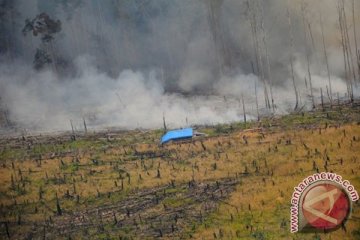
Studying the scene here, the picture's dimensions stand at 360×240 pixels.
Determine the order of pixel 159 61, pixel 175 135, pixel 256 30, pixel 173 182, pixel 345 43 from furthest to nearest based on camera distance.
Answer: pixel 256 30
pixel 345 43
pixel 159 61
pixel 175 135
pixel 173 182

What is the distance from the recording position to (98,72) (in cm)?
1527

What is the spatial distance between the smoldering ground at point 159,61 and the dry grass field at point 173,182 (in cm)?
141

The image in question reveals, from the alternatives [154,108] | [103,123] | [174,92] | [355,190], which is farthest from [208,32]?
[355,190]

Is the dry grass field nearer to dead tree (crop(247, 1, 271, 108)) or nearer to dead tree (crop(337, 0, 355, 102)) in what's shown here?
dead tree (crop(337, 0, 355, 102))

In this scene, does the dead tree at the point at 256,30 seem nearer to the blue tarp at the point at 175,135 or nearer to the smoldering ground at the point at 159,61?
the smoldering ground at the point at 159,61

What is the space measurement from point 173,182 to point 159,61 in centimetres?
573

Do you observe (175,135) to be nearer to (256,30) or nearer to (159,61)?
(159,61)

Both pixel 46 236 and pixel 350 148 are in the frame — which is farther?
pixel 350 148

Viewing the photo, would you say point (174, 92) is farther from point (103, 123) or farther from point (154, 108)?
point (103, 123)

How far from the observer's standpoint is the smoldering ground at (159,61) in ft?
48.5

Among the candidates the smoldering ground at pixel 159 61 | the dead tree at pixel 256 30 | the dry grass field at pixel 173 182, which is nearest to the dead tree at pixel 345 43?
the smoldering ground at pixel 159 61

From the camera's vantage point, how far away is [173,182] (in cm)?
1324

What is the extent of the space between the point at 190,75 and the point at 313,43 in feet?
20.3

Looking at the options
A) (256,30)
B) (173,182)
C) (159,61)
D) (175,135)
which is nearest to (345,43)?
(256,30)
